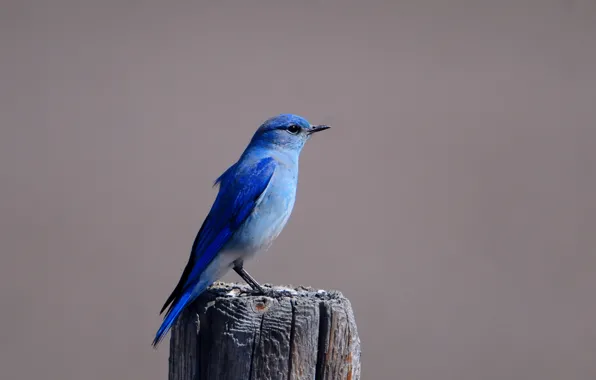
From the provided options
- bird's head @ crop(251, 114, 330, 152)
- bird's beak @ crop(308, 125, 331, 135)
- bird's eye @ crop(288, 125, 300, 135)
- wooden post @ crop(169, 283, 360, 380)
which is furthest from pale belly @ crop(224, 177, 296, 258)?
wooden post @ crop(169, 283, 360, 380)

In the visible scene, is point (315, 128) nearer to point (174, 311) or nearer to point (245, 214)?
point (245, 214)

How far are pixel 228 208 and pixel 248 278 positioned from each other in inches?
15.8

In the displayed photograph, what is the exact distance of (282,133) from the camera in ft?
19.2

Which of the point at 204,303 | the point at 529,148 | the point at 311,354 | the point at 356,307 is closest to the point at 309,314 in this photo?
the point at 311,354

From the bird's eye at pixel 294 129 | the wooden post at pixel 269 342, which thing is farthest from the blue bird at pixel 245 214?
the wooden post at pixel 269 342

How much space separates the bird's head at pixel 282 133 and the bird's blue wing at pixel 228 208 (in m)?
0.37

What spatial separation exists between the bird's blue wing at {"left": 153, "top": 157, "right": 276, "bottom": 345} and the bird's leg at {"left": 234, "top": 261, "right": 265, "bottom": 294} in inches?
9.7

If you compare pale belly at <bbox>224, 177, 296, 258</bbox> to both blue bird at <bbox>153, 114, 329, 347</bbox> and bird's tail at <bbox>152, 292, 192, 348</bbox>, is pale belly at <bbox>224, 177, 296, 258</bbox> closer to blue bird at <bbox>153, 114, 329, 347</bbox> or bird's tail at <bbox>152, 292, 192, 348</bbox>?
blue bird at <bbox>153, 114, 329, 347</bbox>

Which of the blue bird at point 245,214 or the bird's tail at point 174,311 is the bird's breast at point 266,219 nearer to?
the blue bird at point 245,214

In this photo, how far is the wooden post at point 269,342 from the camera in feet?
11.9

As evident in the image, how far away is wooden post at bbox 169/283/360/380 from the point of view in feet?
11.9

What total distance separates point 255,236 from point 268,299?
1389 mm

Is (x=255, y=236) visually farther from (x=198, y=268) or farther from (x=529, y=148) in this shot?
(x=529, y=148)

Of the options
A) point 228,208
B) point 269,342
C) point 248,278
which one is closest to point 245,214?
point 228,208
